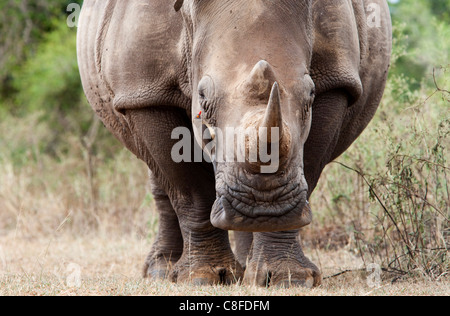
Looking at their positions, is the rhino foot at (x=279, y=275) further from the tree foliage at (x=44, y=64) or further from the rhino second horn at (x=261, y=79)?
the tree foliage at (x=44, y=64)

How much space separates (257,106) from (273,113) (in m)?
0.25

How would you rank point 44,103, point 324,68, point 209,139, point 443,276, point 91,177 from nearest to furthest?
1. point 209,139
2. point 324,68
3. point 443,276
4. point 91,177
5. point 44,103

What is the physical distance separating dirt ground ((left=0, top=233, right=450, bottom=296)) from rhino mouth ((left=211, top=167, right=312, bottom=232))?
41 centimetres

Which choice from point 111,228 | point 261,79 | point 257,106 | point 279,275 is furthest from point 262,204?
point 111,228

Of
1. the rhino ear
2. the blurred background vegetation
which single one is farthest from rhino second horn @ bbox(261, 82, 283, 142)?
the blurred background vegetation

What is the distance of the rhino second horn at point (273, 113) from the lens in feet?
12.7

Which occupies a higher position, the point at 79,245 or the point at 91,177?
the point at 91,177

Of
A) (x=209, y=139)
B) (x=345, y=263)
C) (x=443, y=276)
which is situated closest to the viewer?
(x=209, y=139)

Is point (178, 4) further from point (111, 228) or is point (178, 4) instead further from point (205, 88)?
point (111, 228)

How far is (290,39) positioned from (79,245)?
4.57 meters

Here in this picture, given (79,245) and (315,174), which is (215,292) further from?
(79,245)

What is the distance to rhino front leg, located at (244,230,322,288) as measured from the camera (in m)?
5.22
